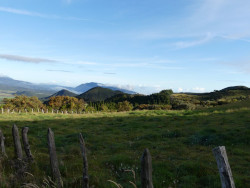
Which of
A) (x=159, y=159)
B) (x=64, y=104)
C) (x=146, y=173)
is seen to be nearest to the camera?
(x=146, y=173)

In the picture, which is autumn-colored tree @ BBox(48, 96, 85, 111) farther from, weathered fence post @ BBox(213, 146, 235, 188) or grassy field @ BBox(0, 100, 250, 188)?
weathered fence post @ BBox(213, 146, 235, 188)

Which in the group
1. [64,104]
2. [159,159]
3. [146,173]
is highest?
[146,173]

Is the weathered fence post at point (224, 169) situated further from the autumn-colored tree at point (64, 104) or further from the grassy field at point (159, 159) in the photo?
the autumn-colored tree at point (64, 104)

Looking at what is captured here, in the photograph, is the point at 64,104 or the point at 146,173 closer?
the point at 146,173

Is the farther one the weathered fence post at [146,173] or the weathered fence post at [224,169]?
the weathered fence post at [224,169]

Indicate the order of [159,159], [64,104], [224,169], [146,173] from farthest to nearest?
[64,104]
[159,159]
[224,169]
[146,173]

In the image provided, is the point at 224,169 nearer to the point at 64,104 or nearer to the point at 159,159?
the point at 159,159

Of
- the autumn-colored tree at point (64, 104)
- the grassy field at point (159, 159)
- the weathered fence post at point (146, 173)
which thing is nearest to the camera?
the weathered fence post at point (146, 173)

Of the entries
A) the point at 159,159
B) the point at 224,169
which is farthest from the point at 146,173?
the point at 159,159

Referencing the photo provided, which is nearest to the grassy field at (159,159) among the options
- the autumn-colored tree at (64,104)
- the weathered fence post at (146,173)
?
the weathered fence post at (146,173)

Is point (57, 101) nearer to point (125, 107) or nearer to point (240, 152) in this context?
point (125, 107)

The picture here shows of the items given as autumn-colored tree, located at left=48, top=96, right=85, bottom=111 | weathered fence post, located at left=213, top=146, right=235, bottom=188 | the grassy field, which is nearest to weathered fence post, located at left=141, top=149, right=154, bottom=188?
weathered fence post, located at left=213, top=146, right=235, bottom=188

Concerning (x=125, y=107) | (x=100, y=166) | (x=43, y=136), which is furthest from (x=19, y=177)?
(x=125, y=107)

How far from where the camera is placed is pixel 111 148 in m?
11.5
